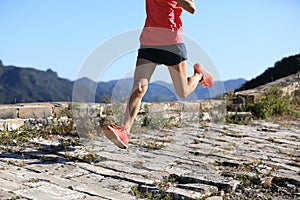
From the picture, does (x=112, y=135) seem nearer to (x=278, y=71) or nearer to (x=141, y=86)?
(x=141, y=86)

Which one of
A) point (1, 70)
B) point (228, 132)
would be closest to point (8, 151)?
point (228, 132)

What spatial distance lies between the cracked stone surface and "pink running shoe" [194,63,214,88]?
656 millimetres

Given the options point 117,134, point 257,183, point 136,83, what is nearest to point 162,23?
point 136,83

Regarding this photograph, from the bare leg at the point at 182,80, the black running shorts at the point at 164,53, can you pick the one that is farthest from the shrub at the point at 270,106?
the black running shorts at the point at 164,53

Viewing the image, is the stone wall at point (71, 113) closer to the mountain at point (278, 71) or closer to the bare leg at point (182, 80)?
the bare leg at point (182, 80)

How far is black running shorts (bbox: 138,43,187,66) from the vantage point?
338 cm

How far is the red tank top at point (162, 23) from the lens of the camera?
3.33 meters

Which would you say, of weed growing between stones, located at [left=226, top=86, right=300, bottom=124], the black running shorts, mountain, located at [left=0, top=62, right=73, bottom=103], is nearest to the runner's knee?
the black running shorts

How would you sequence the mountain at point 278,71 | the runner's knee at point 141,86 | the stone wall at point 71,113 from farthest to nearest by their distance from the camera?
the mountain at point 278,71 → the stone wall at point 71,113 → the runner's knee at point 141,86

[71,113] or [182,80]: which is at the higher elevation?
[182,80]

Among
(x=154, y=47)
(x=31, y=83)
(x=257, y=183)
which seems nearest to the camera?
(x=257, y=183)

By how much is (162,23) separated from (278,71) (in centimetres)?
1175

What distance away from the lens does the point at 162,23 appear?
3.33 meters

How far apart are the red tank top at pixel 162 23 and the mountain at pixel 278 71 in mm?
10047
